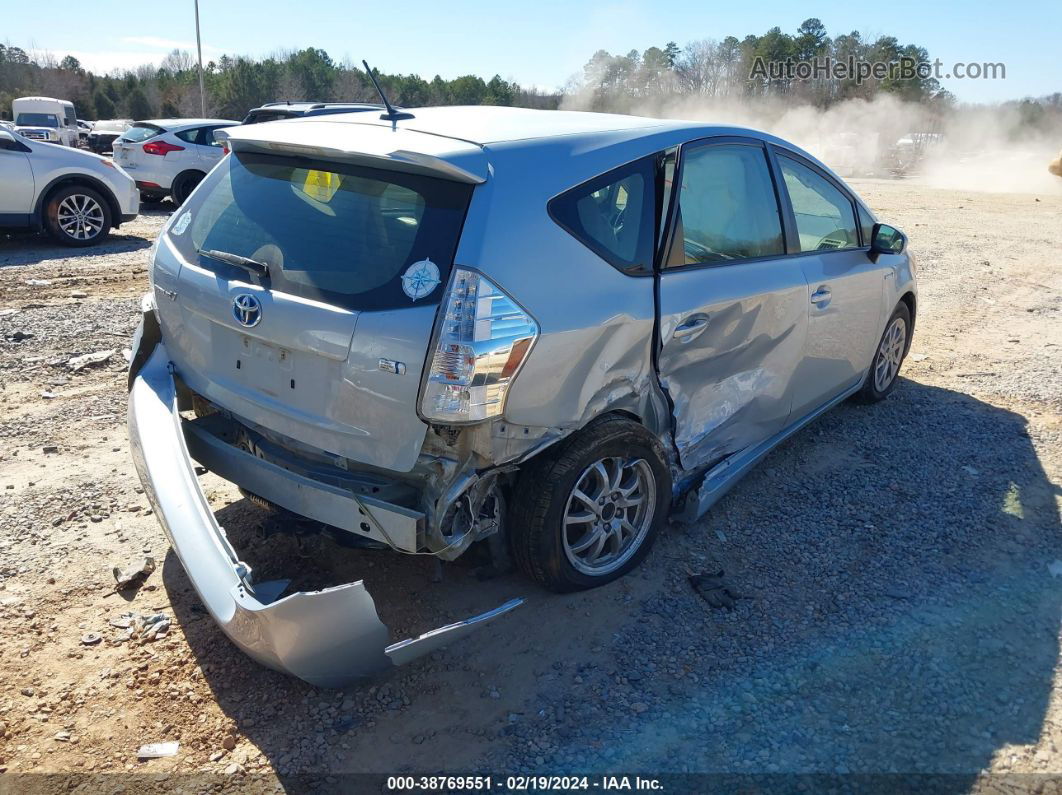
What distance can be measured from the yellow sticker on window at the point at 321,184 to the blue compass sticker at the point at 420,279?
54cm

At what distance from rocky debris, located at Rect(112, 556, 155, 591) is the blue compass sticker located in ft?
5.98

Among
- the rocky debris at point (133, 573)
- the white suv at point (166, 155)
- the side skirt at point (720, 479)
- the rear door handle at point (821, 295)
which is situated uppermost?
the white suv at point (166, 155)

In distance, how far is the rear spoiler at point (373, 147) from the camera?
284 centimetres

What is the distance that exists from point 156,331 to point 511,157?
5.92ft

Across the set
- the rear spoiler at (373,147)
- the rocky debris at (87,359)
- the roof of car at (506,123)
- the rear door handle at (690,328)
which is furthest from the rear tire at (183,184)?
the rear door handle at (690,328)

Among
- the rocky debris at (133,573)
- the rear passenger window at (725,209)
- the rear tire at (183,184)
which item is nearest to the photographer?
the rocky debris at (133,573)

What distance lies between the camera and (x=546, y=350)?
295 centimetres

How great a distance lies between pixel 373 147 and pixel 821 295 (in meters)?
2.59

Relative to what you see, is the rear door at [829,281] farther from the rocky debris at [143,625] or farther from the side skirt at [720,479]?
the rocky debris at [143,625]

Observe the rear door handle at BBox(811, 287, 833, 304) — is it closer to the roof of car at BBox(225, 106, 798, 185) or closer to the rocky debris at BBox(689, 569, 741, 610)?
the roof of car at BBox(225, 106, 798, 185)

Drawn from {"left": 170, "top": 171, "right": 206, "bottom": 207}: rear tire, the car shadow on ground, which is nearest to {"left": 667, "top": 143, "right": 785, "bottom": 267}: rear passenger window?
the car shadow on ground

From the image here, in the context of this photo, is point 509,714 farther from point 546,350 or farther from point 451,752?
point 546,350

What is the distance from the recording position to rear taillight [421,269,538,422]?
271cm

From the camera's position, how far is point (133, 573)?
11.6 feet
